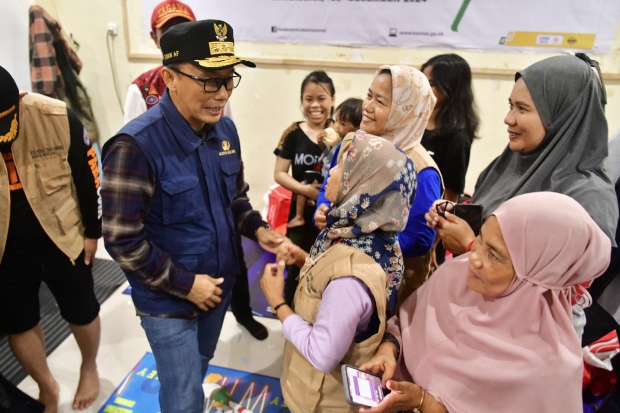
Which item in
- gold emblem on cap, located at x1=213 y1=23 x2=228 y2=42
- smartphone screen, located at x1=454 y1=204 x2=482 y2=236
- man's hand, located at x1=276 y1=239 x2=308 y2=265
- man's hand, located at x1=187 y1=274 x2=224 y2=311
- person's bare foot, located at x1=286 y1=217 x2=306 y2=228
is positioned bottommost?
person's bare foot, located at x1=286 y1=217 x2=306 y2=228

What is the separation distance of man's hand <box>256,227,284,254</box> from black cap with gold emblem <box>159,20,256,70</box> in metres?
0.66

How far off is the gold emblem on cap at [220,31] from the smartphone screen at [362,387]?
1.07m

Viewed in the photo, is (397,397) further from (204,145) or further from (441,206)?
(204,145)

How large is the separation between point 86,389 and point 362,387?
1.65 meters

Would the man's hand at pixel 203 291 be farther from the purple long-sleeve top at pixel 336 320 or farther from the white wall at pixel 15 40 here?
the white wall at pixel 15 40

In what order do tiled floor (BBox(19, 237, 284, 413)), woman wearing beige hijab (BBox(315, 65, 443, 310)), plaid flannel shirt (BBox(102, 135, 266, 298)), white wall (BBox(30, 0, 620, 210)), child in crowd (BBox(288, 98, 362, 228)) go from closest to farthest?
plaid flannel shirt (BBox(102, 135, 266, 298))
woman wearing beige hijab (BBox(315, 65, 443, 310))
tiled floor (BBox(19, 237, 284, 413))
child in crowd (BBox(288, 98, 362, 228))
white wall (BBox(30, 0, 620, 210))

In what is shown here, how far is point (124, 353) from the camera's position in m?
2.25

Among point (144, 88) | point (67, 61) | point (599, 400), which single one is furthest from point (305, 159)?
point (67, 61)

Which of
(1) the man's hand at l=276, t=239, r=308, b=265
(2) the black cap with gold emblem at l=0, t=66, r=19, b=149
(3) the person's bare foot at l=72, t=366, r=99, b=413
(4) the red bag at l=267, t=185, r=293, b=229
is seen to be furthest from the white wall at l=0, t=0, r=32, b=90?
(1) the man's hand at l=276, t=239, r=308, b=265

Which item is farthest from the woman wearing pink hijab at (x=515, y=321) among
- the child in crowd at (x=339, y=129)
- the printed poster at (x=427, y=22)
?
the printed poster at (x=427, y=22)

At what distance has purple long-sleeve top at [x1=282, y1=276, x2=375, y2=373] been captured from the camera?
1011mm

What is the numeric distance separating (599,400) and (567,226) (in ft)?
5.10

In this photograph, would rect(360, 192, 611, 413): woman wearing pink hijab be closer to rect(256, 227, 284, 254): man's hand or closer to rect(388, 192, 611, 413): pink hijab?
rect(388, 192, 611, 413): pink hijab

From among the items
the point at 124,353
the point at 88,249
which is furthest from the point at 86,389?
the point at 88,249
